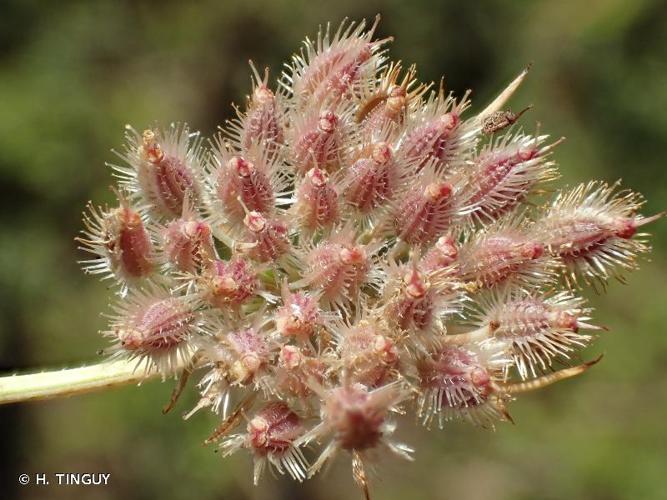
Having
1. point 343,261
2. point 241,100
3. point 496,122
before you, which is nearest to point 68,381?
point 343,261

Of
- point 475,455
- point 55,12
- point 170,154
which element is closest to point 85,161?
point 55,12

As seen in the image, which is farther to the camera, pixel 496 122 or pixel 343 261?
pixel 496 122

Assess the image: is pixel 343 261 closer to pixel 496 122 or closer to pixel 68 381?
pixel 496 122

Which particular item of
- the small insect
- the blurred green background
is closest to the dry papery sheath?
the small insect

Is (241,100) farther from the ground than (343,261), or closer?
closer

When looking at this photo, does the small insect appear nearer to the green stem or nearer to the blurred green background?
the green stem
